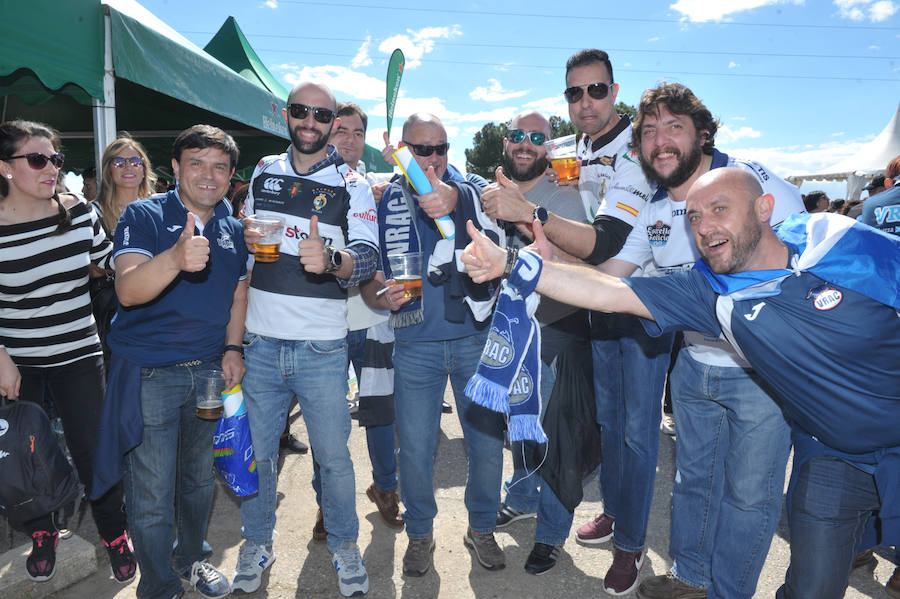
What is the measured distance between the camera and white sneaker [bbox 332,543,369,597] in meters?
2.92

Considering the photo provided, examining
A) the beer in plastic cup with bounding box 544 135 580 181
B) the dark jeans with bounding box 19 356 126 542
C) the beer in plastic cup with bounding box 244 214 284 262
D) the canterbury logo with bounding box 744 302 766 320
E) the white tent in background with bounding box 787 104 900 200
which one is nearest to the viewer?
the canterbury logo with bounding box 744 302 766 320

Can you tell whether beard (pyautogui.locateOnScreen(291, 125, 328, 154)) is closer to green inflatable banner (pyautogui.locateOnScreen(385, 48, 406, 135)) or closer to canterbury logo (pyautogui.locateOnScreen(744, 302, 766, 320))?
canterbury logo (pyautogui.locateOnScreen(744, 302, 766, 320))

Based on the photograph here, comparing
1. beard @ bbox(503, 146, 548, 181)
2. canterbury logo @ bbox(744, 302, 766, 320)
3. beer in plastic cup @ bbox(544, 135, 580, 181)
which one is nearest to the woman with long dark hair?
beard @ bbox(503, 146, 548, 181)

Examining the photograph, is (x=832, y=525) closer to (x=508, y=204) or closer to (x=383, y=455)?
(x=508, y=204)

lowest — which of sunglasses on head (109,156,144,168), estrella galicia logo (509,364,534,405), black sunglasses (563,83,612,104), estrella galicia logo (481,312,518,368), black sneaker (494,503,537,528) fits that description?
black sneaker (494,503,537,528)

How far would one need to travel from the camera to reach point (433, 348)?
307 cm

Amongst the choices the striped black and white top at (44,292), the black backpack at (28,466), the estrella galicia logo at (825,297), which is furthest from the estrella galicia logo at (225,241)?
the estrella galicia logo at (825,297)

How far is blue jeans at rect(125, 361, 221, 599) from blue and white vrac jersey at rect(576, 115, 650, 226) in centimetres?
227

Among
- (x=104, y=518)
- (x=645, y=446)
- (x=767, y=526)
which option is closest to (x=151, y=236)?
(x=104, y=518)

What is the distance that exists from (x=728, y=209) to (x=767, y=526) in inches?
60.1

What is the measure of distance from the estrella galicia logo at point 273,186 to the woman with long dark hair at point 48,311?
1.13 m

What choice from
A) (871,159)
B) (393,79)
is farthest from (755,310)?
(871,159)

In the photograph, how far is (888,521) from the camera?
2.00 meters

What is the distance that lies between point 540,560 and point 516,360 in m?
1.60
